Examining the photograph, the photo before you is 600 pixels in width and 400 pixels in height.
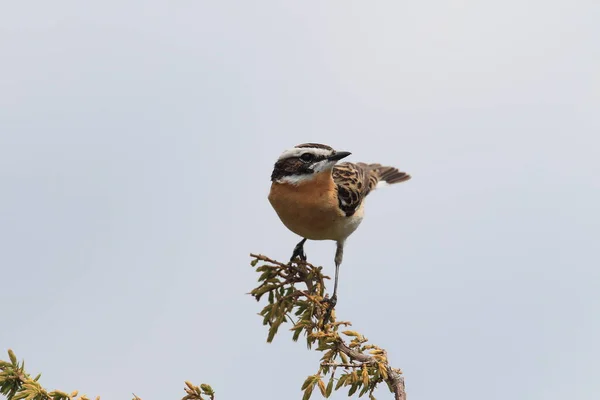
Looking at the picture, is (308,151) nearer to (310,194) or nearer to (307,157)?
(307,157)

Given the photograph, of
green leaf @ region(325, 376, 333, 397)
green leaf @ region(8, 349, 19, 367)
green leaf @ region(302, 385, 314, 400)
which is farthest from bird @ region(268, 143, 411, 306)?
green leaf @ region(8, 349, 19, 367)

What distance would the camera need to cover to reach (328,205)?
1084cm

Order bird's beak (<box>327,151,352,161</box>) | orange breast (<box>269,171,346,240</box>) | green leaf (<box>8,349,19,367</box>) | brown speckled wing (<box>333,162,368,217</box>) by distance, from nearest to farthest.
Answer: green leaf (<box>8,349,19,367</box>) < bird's beak (<box>327,151,352,161</box>) < orange breast (<box>269,171,346,240</box>) < brown speckled wing (<box>333,162,368,217</box>)

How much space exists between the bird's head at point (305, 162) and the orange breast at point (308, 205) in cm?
9

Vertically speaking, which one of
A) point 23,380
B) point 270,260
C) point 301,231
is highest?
point 301,231

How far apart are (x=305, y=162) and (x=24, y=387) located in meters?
4.92

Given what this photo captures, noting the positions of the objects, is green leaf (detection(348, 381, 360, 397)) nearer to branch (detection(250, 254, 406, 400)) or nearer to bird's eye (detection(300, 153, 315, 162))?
branch (detection(250, 254, 406, 400))

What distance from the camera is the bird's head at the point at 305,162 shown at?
10711mm

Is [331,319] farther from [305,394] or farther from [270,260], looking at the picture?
[305,394]

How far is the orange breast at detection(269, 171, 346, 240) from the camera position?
10.7 meters

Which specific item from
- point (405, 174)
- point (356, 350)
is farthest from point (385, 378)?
point (405, 174)

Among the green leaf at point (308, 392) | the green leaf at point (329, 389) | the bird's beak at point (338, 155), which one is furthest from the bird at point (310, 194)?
the green leaf at point (308, 392)

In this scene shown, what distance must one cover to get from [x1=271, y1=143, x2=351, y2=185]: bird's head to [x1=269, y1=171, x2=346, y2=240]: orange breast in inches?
3.5

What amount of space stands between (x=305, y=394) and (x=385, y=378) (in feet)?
3.02
